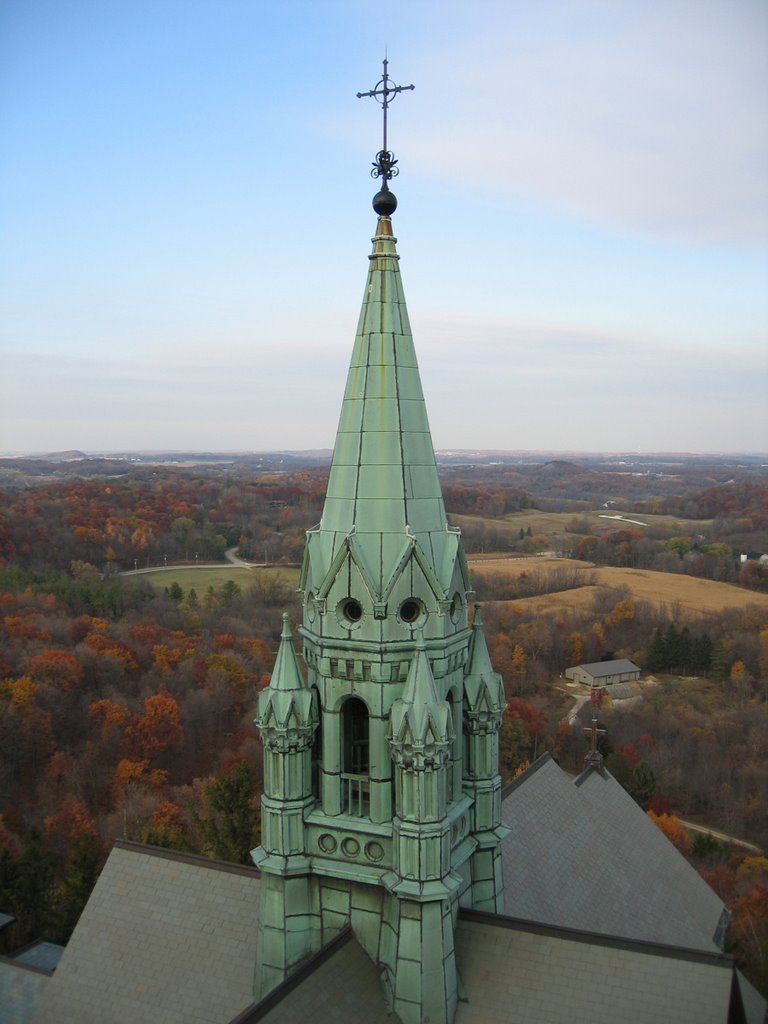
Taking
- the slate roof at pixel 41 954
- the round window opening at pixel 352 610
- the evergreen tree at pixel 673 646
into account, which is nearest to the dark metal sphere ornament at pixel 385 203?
the round window opening at pixel 352 610

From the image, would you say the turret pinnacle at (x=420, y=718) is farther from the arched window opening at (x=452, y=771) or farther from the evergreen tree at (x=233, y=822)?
the evergreen tree at (x=233, y=822)

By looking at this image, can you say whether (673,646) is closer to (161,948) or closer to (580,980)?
(580,980)

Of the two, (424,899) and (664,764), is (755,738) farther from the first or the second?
(424,899)

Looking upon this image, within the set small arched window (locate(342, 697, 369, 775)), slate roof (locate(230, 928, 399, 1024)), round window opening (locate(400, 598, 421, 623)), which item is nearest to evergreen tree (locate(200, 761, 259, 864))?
small arched window (locate(342, 697, 369, 775))

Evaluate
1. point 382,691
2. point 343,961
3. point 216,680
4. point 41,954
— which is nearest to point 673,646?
point 216,680

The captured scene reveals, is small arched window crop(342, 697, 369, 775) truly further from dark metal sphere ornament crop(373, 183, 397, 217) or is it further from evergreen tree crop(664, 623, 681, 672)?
evergreen tree crop(664, 623, 681, 672)

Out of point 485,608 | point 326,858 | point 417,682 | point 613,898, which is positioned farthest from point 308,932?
point 485,608
